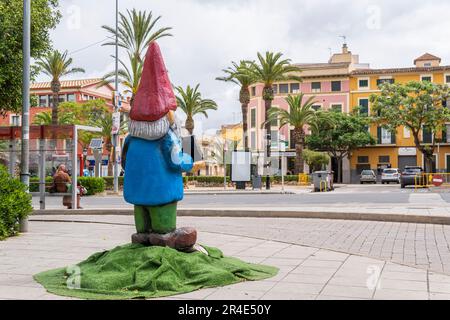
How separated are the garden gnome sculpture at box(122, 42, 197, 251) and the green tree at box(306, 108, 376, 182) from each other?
48.2m

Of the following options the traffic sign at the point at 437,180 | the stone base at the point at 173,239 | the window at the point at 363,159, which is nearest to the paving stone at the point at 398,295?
the stone base at the point at 173,239

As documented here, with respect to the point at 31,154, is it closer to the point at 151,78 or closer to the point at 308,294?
the point at 151,78

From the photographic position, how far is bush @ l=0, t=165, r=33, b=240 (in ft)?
34.9

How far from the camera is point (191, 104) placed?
46906 millimetres

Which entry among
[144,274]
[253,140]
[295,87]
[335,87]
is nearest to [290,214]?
[144,274]

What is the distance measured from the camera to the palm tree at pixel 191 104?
4672 cm

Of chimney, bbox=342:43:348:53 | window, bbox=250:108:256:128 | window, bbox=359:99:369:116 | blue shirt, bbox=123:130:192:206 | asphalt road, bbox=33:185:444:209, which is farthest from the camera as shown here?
chimney, bbox=342:43:348:53

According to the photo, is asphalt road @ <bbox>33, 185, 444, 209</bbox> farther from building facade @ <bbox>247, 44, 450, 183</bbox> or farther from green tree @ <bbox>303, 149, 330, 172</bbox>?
building facade @ <bbox>247, 44, 450, 183</bbox>

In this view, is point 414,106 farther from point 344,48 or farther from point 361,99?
point 344,48

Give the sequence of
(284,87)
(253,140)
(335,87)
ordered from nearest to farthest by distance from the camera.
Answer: (335,87), (284,87), (253,140)

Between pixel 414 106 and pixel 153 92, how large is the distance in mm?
45595

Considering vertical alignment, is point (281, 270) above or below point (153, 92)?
below

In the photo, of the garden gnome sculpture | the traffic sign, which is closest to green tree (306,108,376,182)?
the traffic sign
